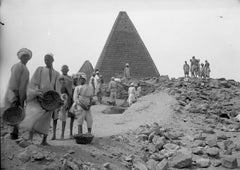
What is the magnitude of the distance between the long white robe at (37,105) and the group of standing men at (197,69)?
15.2 m

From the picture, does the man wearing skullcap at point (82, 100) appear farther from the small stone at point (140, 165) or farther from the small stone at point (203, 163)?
the small stone at point (203, 163)

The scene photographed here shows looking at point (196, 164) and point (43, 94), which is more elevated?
point (43, 94)

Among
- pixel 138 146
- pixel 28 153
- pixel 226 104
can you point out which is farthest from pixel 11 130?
pixel 226 104

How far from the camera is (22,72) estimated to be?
5000 mm

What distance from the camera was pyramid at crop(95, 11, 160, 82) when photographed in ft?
74.7

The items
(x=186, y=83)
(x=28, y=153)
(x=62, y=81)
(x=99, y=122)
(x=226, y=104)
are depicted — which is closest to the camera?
(x=28, y=153)

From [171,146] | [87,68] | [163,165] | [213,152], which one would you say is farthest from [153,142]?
[87,68]

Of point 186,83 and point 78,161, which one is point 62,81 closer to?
point 78,161

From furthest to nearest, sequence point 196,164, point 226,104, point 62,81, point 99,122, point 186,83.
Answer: point 186,83, point 226,104, point 99,122, point 62,81, point 196,164

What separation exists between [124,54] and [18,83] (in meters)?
18.8

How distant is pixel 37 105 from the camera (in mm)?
5059

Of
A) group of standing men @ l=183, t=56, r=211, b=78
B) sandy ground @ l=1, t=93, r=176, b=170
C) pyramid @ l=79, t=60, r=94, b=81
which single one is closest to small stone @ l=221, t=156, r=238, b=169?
sandy ground @ l=1, t=93, r=176, b=170

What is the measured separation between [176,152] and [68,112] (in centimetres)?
231

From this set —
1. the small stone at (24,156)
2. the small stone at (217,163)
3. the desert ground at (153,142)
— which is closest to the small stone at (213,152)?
the desert ground at (153,142)
